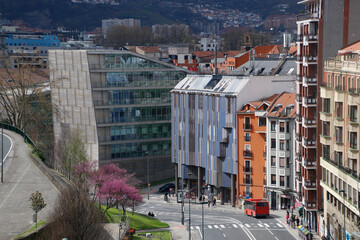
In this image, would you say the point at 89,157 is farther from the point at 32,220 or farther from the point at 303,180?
the point at 32,220

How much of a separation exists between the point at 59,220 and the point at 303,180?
39.2 m

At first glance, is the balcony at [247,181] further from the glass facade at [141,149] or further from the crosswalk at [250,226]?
the glass facade at [141,149]

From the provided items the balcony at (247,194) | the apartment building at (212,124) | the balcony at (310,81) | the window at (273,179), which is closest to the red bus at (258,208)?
the window at (273,179)

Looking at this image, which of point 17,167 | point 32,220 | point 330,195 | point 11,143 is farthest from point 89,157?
point 32,220

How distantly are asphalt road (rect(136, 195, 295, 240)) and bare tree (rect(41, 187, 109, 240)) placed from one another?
104 ft

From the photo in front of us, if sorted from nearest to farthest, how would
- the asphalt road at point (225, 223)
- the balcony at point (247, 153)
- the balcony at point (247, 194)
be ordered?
the asphalt road at point (225, 223) < the balcony at point (247, 194) < the balcony at point (247, 153)

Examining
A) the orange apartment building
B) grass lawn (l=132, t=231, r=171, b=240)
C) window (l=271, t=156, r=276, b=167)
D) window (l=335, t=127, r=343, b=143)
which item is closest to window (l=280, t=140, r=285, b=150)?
window (l=271, t=156, r=276, b=167)

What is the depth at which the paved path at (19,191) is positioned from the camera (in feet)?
208

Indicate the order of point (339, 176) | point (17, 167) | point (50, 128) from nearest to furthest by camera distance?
point (339, 176), point (17, 167), point (50, 128)

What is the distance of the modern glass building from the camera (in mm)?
136375

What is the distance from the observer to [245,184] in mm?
115688

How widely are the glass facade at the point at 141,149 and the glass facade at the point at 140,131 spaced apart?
3.82 ft

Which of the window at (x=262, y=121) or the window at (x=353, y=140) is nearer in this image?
the window at (x=353, y=140)

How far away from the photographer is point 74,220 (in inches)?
2387
